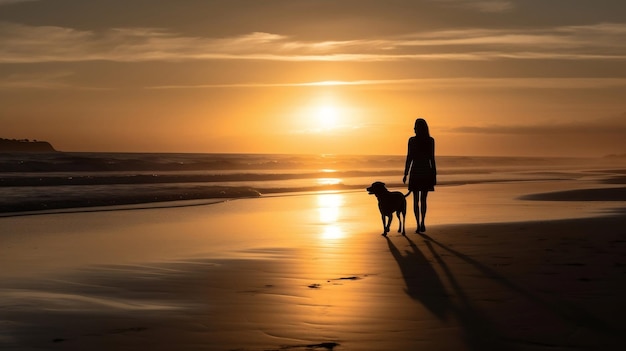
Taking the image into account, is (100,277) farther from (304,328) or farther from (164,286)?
(304,328)

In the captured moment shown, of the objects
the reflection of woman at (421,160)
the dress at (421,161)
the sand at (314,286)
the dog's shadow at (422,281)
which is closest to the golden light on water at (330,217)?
the sand at (314,286)

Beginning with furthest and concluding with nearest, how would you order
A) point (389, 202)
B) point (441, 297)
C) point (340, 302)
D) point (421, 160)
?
point (421, 160), point (389, 202), point (441, 297), point (340, 302)

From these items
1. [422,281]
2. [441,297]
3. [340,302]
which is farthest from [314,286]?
[441,297]

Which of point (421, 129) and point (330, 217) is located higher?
point (421, 129)

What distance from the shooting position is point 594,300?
266 inches

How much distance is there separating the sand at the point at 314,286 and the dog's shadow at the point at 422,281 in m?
0.03

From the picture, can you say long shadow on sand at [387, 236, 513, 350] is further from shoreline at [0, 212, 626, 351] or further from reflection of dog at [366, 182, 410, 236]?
reflection of dog at [366, 182, 410, 236]

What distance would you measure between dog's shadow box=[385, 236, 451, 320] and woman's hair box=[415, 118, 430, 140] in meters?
3.11

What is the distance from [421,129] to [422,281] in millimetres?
5995

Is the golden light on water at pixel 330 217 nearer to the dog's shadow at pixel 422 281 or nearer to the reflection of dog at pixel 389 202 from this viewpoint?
the reflection of dog at pixel 389 202

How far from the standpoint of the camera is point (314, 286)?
7898mm

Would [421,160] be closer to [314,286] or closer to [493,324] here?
[314,286]

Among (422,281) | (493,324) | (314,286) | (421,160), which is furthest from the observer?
(421,160)

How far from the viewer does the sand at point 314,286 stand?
557 centimetres
